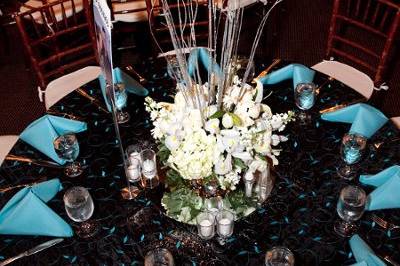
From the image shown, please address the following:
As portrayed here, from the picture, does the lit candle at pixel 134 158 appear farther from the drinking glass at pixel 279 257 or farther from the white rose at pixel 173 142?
the drinking glass at pixel 279 257

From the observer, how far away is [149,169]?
177 centimetres

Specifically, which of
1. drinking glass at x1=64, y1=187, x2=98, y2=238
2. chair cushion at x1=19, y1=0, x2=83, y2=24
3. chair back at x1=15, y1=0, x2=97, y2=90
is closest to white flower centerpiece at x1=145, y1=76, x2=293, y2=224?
drinking glass at x1=64, y1=187, x2=98, y2=238

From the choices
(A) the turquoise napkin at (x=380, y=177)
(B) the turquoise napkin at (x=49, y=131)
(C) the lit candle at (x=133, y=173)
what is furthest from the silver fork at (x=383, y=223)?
(B) the turquoise napkin at (x=49, y=131)

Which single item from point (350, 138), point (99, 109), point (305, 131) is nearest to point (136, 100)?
point (99, 109)

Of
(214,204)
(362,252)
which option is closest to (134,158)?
(214,204)

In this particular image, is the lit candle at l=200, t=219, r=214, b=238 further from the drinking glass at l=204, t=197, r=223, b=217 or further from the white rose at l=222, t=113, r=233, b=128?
the white rose at l=222, t=113, r=233, b=128

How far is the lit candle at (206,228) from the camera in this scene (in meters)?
1.54

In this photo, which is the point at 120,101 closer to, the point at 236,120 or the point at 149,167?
the point at 149,167

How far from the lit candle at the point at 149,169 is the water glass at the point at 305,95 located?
0.73m

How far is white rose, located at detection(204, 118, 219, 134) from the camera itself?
1.50 metres

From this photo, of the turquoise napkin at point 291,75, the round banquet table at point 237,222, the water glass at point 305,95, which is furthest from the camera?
the turquoise napkin at point 291,75

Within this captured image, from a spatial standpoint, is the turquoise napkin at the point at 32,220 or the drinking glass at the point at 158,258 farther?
the turquoise napkin at the point at 32,220

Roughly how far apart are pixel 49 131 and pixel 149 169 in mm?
503

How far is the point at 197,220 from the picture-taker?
1553mm
